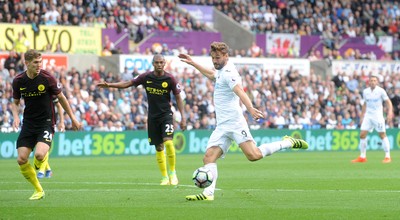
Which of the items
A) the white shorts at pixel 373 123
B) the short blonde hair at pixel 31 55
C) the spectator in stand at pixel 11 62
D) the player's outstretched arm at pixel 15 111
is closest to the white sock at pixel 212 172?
the short blonde hair at pixel 31 55

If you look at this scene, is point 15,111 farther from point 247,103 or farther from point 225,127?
point 247,103

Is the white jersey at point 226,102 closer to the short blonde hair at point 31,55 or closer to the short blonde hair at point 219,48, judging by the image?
the short blonde hair at point 219,48

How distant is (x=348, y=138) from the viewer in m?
40.1

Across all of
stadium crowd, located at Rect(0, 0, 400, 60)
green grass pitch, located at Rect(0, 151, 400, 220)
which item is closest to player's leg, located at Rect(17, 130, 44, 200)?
green grass pitch, located at Rect(0, 151, 400, 220)

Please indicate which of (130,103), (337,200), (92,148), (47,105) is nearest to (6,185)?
(47,105)

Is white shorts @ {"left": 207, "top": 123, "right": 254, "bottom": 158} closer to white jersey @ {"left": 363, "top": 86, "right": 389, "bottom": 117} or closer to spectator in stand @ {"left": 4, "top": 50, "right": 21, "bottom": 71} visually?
white jersey @ {"left": 363, "top": 86, "right": 389, "bottom": 117}

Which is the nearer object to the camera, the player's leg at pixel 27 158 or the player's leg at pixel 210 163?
the player's leg at pixel 210 163

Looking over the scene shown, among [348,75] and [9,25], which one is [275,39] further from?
[9,25]

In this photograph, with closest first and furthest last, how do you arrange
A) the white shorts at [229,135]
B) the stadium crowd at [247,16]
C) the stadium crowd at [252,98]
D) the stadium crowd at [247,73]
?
the white shorts at [229,135], the stadium crowd at [252,98], the stadium crowd at [247,73], the stadium crowd at [247,16]

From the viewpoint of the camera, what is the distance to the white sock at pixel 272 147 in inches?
582

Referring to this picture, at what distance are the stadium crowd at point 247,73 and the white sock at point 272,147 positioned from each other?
688 inches

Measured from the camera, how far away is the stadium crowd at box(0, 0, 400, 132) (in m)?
34.3

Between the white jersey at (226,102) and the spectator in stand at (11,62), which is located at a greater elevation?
the spectator in stand at (11,62)

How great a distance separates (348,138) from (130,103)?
1002 cm
